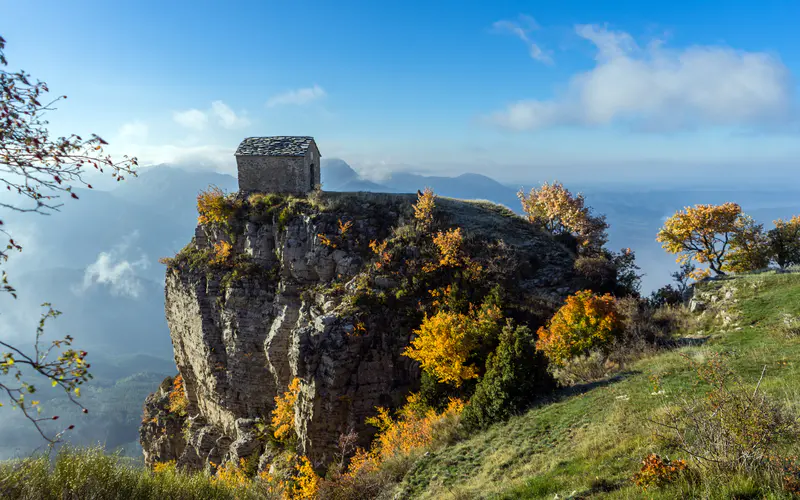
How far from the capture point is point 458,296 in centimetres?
2414

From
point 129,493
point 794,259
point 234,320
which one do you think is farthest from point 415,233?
point 794,259

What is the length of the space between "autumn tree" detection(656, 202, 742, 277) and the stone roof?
28.1 meters

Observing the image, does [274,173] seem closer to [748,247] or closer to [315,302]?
[315,302]

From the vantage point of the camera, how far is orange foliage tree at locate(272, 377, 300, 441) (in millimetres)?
26188

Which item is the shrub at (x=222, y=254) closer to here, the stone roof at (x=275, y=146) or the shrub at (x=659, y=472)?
the stone roof at (x=275, y=146)

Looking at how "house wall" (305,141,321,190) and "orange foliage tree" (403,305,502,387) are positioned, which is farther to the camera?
"house wall" (305,141,321,190)

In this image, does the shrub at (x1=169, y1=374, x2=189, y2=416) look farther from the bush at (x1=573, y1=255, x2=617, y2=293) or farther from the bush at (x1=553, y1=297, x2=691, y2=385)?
the bush at (x1=573, y1=255, x2=617, y2=293)

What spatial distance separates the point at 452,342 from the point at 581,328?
6.09 meters

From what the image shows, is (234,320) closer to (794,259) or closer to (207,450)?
(207,450)

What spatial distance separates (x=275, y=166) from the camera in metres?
32.2

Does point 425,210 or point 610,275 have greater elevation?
point 425,210

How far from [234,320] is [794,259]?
39140 mm

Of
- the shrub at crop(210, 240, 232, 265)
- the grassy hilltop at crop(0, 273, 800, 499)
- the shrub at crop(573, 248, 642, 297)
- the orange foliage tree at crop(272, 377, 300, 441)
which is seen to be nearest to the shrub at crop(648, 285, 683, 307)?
the shrub at crop(573, 248, 642, 297)

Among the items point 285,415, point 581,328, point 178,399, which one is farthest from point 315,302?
point 178,399
